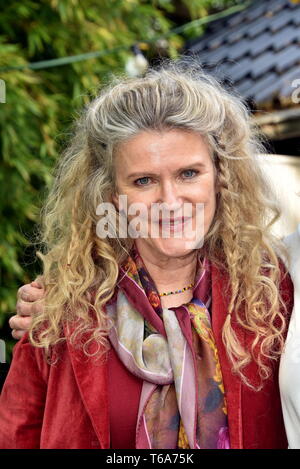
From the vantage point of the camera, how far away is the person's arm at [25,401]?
5.93ft

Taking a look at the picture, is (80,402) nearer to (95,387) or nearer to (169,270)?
(95,387)

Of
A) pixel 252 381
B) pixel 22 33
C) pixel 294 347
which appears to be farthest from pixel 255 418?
pixel 22 33

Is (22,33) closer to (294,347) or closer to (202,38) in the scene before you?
(202,38)

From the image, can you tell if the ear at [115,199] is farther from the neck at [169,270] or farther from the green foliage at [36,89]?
the green foliage at [36,89]

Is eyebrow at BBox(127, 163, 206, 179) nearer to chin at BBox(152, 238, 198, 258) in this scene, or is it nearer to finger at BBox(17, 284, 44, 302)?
chin at BBox(152, 238, 198, 258)

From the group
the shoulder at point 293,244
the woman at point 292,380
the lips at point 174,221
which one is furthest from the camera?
the shoulder at point 293,244

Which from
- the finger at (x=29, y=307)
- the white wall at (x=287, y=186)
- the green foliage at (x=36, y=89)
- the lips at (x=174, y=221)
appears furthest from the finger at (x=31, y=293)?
the green foliage at (x=36, y=89)

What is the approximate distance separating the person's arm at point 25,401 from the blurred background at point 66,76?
1.88 meters

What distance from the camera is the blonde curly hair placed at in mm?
1746

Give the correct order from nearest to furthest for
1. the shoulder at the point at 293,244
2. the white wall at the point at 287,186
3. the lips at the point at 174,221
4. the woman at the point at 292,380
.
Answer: the woman at the point at 292,380
the lips at the point at 174,221
the shoulder at the point at 293,244
the white wall at the point at 287,186

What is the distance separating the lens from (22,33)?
4602 millimetres

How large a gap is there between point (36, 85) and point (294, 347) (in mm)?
3213

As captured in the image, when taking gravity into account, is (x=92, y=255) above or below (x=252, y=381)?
above

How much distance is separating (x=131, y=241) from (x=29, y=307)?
0.33m
